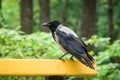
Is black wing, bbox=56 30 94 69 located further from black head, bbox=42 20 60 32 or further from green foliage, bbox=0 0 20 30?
green foliage, bbox=0 0 20 30

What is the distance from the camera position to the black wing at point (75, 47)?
21.1ft

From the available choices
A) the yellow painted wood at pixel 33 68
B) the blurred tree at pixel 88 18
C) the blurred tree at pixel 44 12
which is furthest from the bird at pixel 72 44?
the blurred tree at pixel 44 12

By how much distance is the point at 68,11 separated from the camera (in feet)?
74.1

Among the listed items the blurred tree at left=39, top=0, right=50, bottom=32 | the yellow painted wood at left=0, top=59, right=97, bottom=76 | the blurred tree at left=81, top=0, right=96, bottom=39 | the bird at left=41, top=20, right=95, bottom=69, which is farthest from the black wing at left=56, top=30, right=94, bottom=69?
the blurred tree at left=39, top=0, right=50, bottom=32

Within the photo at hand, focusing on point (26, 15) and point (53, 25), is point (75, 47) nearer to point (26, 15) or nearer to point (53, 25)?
point (53, 25)

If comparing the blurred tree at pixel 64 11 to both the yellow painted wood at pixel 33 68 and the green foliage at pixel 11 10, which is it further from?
the yellow painted wood at pixel 33 68

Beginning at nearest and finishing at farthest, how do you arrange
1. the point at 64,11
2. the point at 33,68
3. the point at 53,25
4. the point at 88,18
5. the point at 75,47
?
the point at 33,68 < the point at 75,47 < the point at 53,25 < the point at 88,18 < the point at 64,11

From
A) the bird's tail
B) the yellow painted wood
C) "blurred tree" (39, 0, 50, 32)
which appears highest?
"blurred tree" (39, 0, 50, 32)

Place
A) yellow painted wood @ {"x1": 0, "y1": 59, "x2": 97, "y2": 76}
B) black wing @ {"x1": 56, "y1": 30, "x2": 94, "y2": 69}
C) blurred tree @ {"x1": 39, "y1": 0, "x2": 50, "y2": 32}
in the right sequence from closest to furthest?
yellow painted wood @ {"x1": 0, "y1": 59, "x2": 97, "y2": 76}, black wing @ {"x1": 56, "y1": 30, "x2": 94, "y2": 69}, blurred tree @ {"x1": 39, "y1": 0, "x2": 50, "y2": 32}

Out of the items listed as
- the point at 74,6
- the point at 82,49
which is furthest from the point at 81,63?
the point at 74,6

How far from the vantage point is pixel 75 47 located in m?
6.67

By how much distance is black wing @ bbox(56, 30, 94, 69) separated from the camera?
253 inches

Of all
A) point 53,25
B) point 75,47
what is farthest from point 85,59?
point 53,25

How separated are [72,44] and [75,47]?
0.29ft
